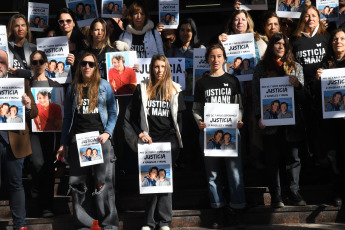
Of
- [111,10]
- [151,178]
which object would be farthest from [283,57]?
[111,10]

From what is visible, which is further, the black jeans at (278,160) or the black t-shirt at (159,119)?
the black jeans at (278,160)

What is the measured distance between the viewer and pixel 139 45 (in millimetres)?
8664

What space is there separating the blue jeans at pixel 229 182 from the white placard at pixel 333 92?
3.84 ft

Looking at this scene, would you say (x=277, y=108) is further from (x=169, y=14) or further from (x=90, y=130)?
(x=169, y=14)

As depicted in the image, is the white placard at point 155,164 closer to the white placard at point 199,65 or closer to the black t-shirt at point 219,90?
the black t-shirt at point 219,90

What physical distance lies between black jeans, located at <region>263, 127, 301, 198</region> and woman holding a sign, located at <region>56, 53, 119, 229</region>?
1875 millimetres

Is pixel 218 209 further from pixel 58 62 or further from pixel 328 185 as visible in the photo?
pixel 58 62

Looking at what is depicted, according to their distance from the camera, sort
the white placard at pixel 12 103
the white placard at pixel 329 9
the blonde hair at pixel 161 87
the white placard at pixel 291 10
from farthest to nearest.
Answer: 1. the white placard at pixel 291 10
2. the white placard at pixel 329 9
3. the blonde hair at pixel 161 87
4. the white placard at pixel 12 103

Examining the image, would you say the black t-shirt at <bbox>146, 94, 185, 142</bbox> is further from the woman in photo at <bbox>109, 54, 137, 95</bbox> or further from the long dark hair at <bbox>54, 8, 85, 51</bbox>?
the long dark hair at <bbox>54, 8, 85, 51</bbox>

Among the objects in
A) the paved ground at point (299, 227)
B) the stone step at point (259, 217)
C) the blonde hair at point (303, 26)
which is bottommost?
the paved ground at point (299, 227)

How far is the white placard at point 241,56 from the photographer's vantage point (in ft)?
26.5

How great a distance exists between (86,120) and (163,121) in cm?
90

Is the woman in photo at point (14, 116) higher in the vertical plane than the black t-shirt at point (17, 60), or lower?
lower

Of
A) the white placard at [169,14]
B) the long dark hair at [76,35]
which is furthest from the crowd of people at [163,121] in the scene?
the white placard at [169,14]
